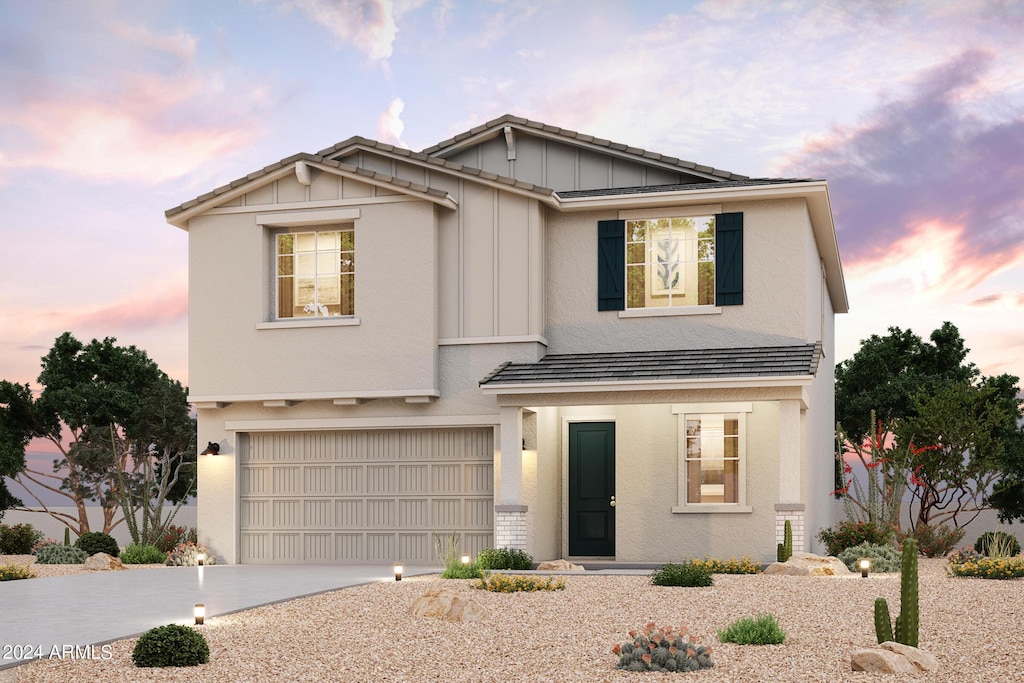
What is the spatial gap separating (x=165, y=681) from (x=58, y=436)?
19979 millimetres

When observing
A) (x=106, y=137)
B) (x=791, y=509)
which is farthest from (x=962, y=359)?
(x=106, y=137)

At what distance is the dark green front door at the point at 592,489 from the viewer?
19047 millimetres

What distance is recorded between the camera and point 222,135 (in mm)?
21688

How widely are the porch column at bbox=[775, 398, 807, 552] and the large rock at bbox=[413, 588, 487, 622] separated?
21.1ft

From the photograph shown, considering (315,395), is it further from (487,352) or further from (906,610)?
(906,610)

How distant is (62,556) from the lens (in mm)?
19609

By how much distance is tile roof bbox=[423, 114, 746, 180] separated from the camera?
19828 mm

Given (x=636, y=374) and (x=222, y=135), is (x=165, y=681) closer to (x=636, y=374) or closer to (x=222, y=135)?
(x=636, y=374)

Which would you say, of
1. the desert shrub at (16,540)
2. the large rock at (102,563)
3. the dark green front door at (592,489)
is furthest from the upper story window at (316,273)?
the desert shrub at (16,540)

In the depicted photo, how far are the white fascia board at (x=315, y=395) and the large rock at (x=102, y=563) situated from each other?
9.29ft

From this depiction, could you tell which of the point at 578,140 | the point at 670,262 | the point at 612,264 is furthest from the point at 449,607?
the point at 578,140

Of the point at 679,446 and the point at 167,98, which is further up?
the point at 167,98

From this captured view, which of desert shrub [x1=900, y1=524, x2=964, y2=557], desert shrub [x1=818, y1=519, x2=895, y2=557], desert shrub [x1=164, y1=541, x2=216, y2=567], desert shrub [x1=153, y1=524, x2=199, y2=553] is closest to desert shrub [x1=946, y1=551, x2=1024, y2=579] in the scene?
desert shrub [x1=818, y1=519, x2=895, y2=557]

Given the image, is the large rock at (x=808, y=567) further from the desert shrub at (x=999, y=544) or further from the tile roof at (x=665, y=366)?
the desert shrub at (x=999, y=544)
